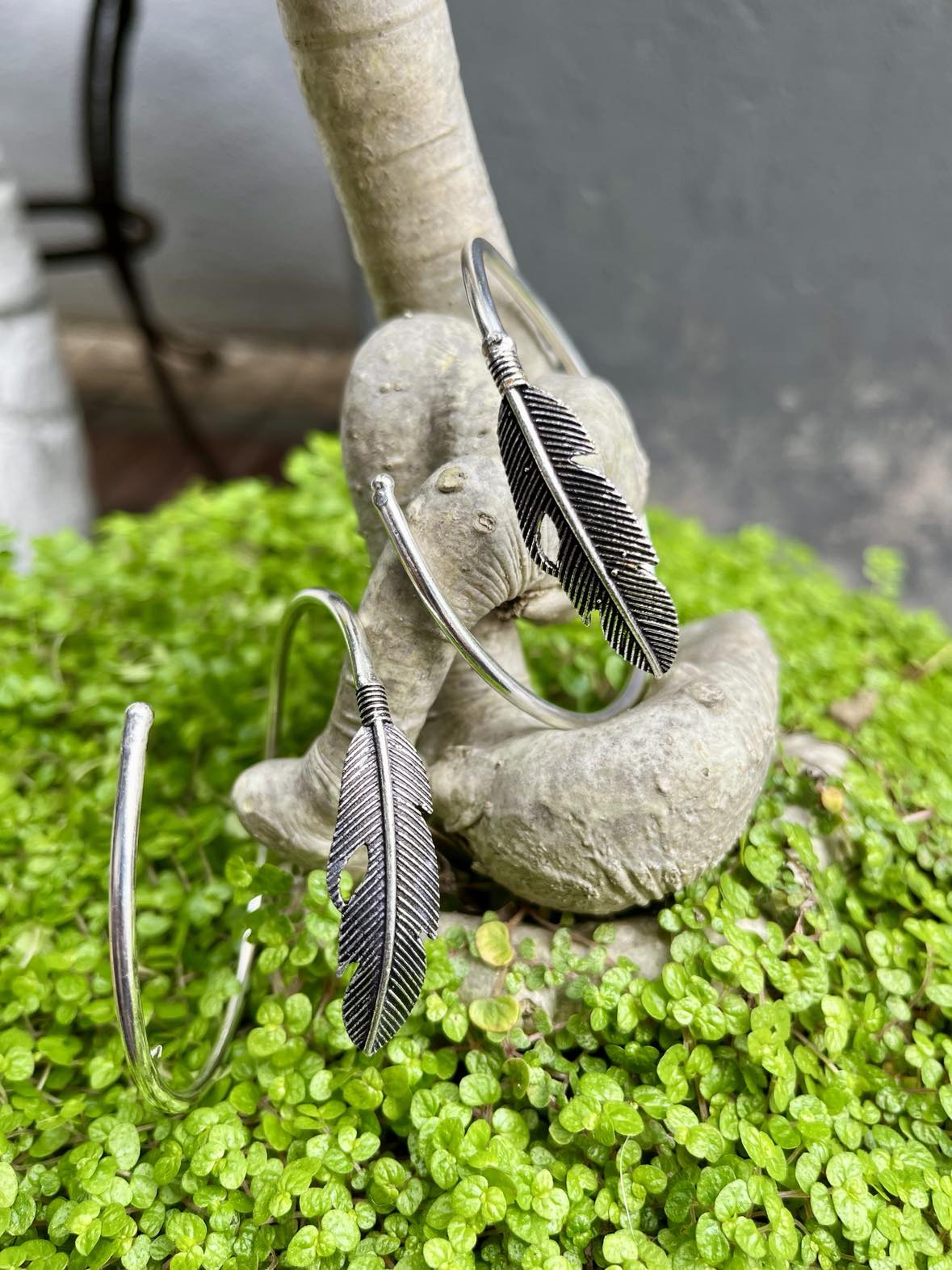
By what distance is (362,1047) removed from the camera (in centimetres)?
74

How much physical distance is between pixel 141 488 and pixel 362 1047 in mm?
2318

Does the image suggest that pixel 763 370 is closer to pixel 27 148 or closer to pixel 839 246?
pixel 839 246

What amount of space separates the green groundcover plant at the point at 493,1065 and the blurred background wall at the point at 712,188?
99cm

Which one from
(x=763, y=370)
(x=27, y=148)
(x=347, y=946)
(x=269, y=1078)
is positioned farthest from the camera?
(x=27, y=148)

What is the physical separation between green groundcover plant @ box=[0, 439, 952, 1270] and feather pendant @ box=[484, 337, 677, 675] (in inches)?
11.7

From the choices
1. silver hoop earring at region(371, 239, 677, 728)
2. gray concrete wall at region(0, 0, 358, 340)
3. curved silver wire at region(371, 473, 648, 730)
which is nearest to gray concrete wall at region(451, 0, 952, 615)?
gray concrete wall at region(0, 0, 358, 340)

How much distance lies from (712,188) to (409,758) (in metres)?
1.44

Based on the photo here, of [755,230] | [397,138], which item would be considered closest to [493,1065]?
[397,138]

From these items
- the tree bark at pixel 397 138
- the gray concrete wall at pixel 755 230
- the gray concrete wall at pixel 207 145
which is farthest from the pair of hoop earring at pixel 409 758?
the gray concrete wall at pixel 207 145

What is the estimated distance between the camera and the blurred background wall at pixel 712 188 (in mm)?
1669

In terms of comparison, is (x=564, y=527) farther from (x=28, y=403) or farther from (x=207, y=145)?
(x=207, y=145)

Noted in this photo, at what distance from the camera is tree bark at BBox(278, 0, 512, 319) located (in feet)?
2.93

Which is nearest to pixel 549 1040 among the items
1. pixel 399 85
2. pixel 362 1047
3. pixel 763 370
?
pixel 362 1047

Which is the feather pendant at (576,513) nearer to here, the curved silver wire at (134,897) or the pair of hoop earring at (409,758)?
the pair of hoop earring at (409,758)
